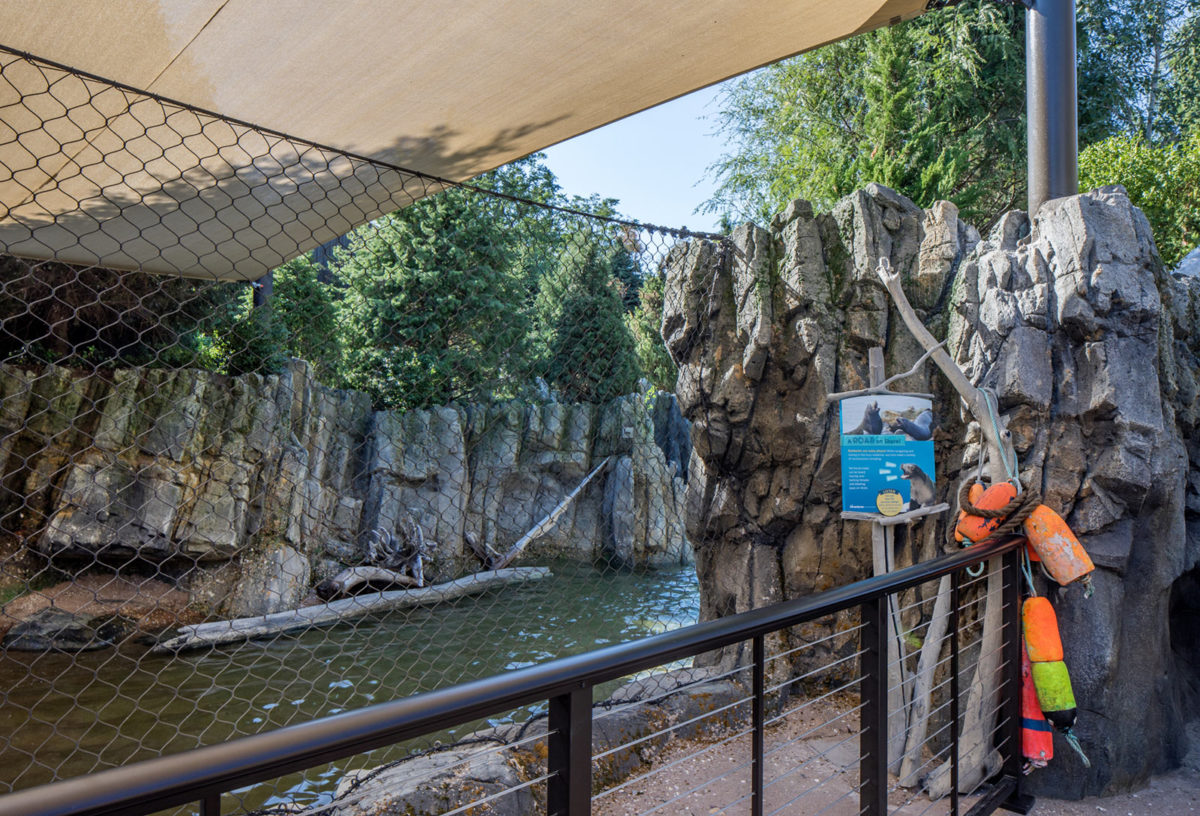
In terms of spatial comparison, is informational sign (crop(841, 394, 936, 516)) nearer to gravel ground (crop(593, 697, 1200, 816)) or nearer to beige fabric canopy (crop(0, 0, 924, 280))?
gravel ground (crop(593, 697, 1200, 816))

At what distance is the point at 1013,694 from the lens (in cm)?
226

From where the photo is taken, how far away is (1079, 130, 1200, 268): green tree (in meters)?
6.48

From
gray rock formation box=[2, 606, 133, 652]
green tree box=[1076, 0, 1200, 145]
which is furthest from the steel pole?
green tree box=[1076, 0, 1200, 145]

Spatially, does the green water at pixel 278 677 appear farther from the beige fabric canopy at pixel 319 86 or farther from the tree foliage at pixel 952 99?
the tree foliage at pixel 952 99

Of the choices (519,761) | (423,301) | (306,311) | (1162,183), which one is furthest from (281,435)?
(1162,183)

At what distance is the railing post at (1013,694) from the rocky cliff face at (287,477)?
2.44 metres

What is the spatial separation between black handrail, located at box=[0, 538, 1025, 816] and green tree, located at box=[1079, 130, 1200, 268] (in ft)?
24.7

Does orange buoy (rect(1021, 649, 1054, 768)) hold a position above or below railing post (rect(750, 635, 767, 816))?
below

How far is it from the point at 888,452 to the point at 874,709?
176 centimetres

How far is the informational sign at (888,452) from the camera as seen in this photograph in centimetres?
292

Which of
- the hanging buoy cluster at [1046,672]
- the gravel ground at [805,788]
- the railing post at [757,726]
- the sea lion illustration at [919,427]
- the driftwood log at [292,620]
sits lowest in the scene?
the driftwood log at [292,620]

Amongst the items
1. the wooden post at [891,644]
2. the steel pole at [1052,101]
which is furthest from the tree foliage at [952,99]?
the wooden post at [891,644]

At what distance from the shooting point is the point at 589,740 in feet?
2.71

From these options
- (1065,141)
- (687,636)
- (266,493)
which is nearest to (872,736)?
(687,636)
